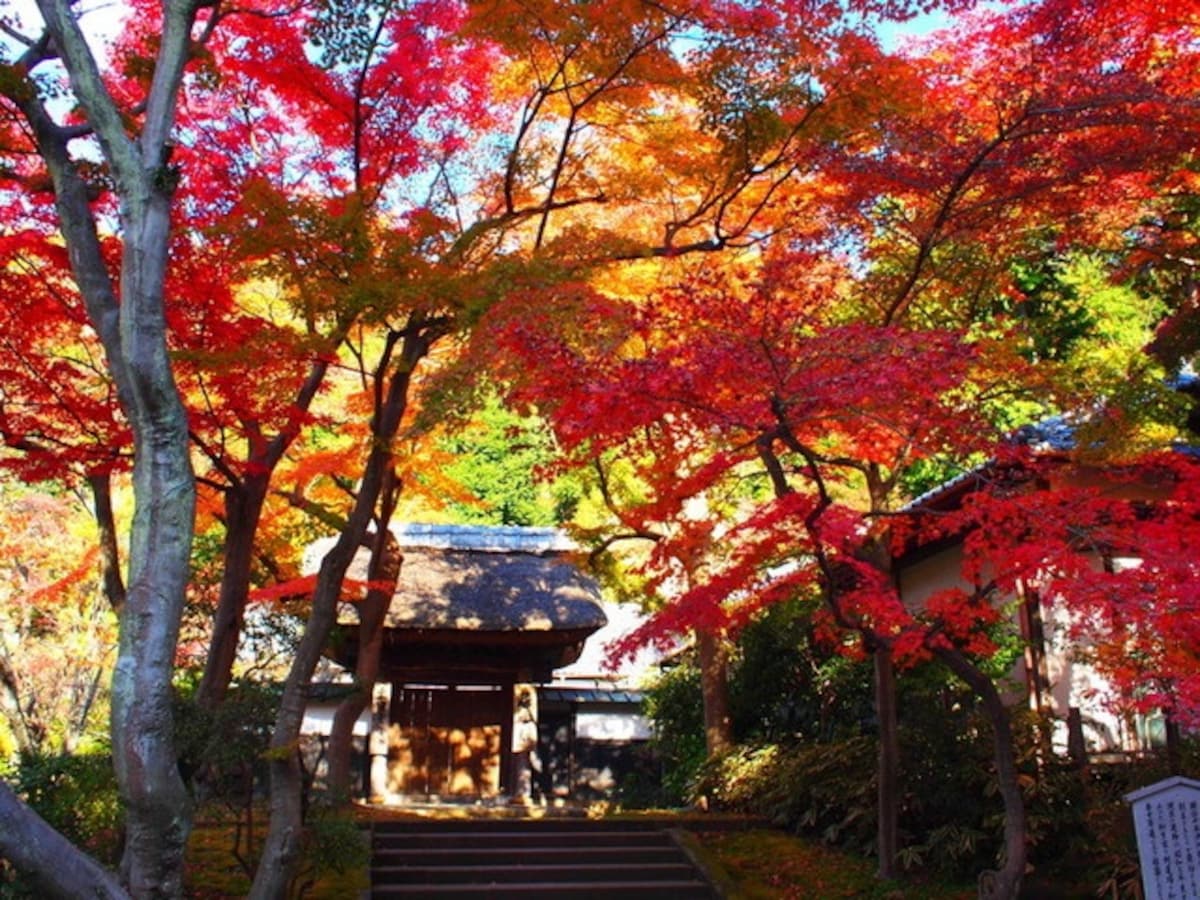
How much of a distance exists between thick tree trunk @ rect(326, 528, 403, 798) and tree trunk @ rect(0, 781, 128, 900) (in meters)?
7.10

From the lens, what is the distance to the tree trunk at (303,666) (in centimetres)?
718

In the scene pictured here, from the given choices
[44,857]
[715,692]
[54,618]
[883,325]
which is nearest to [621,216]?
[883,325]

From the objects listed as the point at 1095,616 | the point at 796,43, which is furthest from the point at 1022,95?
the point at 1095,616

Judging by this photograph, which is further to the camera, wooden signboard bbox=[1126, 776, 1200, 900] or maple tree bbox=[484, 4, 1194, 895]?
maple tree bbox=[484, 4, 1194, 895]

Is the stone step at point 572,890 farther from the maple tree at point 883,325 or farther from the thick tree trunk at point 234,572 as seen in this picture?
the thick tree trunk at point 234,572

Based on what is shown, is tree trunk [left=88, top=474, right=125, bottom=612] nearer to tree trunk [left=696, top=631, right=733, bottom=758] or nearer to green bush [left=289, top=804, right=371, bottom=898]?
green bush [left=289, top=804, right=371, bottom=898]

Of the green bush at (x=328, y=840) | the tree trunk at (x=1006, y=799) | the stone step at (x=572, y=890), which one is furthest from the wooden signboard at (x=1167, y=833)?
the green bush at (x=328, y=840)

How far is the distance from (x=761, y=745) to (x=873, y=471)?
473 cm

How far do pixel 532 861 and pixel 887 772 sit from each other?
3.63 meters

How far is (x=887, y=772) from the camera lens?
31.7 feet

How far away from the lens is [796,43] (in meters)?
9.21

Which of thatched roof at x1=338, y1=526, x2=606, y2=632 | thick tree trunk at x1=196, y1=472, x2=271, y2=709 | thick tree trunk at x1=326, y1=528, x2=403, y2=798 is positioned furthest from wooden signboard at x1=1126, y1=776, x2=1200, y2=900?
thatched roof at x1=338, y1=526, x2=606, y2=632

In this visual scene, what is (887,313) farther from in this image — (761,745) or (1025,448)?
(761,745)

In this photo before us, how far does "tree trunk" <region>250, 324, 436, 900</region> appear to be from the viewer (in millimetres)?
7180
